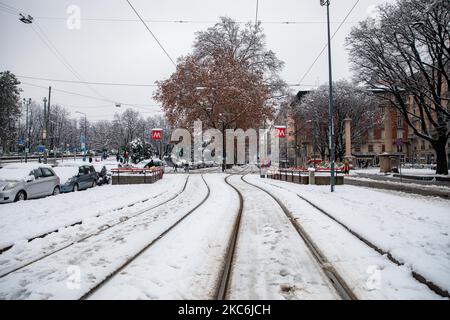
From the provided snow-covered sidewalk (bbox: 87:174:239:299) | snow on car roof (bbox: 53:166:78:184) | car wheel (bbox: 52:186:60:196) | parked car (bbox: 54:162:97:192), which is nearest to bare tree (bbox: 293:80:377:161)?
snow on car roof (bbox: 53:166:78:184)

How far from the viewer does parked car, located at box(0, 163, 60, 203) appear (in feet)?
35.5

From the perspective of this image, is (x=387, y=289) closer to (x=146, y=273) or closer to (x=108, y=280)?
(x=146, y=273)

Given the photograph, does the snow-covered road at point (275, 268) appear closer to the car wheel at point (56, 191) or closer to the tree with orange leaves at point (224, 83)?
the car wheel at point (56, 191)

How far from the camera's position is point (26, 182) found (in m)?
11.7

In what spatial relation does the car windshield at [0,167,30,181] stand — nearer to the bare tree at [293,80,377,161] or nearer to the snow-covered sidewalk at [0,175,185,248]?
the snow-covered sidewalk at [0,175,185,248]

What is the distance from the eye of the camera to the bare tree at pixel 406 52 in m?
18.1

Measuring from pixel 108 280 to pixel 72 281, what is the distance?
0.44 metres

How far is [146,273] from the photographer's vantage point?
381 cm

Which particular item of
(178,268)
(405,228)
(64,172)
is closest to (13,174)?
(64,172)

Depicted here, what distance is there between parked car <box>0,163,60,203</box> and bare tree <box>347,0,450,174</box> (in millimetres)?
22716

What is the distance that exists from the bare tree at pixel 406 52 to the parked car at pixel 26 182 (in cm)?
2272

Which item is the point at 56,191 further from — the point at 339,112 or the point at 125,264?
the point at 339,112
